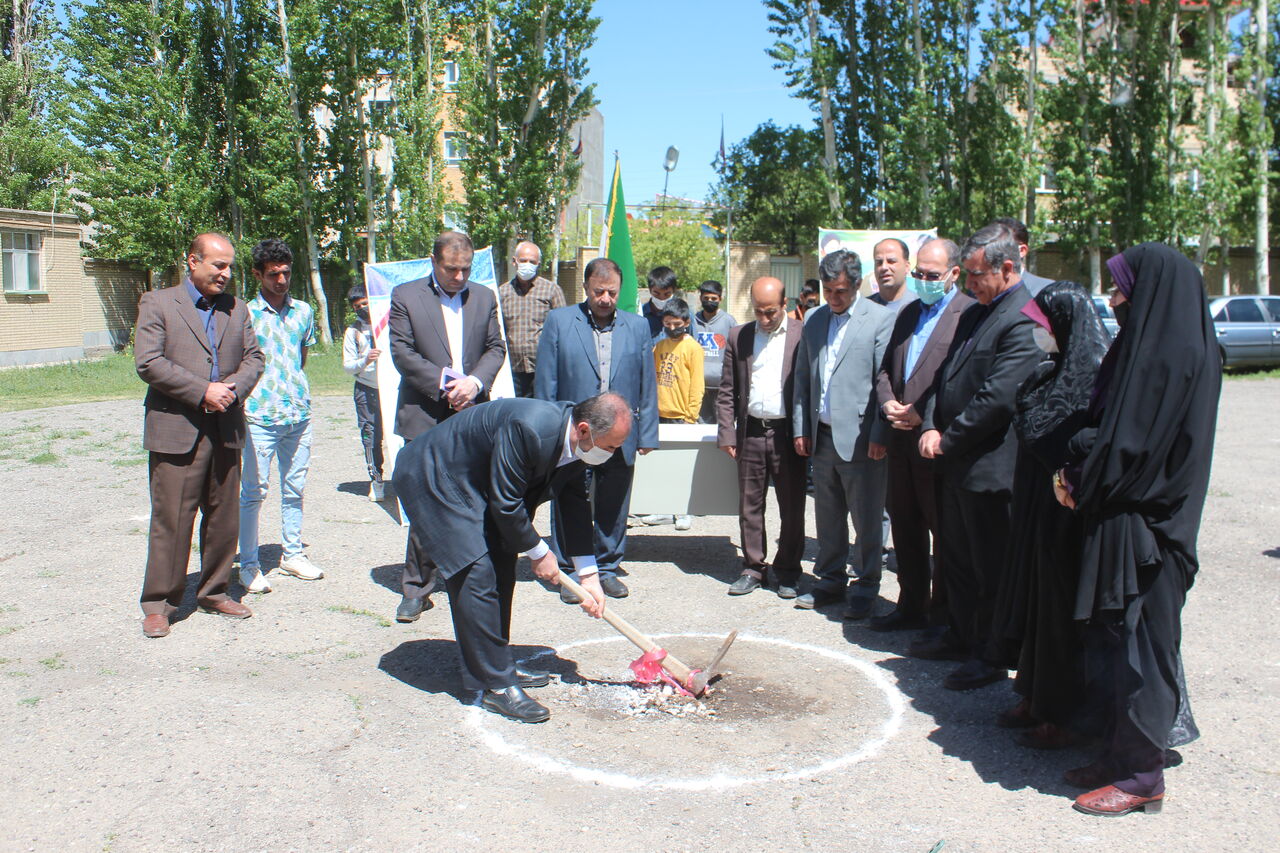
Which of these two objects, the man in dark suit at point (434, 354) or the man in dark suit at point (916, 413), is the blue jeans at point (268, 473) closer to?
the man in dark suit at point (434, 354)

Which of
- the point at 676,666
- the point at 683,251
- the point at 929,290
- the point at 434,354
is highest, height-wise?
the point at 683,251

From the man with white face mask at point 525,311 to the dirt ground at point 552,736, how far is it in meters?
2.02

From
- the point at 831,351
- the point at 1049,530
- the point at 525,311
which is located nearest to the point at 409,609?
Result: the point at 831,351

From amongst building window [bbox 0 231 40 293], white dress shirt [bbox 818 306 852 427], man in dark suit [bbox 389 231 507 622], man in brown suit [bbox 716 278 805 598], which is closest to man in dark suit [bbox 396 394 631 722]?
man in dark suit [bbox 389 231 507 622]

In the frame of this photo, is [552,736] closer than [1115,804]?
No

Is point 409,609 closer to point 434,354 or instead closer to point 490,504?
point 434,354

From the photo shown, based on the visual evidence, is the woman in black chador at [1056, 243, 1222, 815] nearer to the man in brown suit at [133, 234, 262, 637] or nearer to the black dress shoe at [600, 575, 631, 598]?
the black dress shoe at [600, 575, 631, 598]

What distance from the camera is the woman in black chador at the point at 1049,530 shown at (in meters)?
3.95

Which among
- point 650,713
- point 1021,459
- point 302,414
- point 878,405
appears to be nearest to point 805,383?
point 878,405

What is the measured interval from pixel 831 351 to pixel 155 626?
398 centimetres

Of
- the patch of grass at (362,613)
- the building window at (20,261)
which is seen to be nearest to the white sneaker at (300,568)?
the patch of grass at (362,613)

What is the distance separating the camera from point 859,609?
233 inches

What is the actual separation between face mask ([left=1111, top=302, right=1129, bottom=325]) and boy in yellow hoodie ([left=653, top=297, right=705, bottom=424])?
167 inches

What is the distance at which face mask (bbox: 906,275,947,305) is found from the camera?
17.8ft
